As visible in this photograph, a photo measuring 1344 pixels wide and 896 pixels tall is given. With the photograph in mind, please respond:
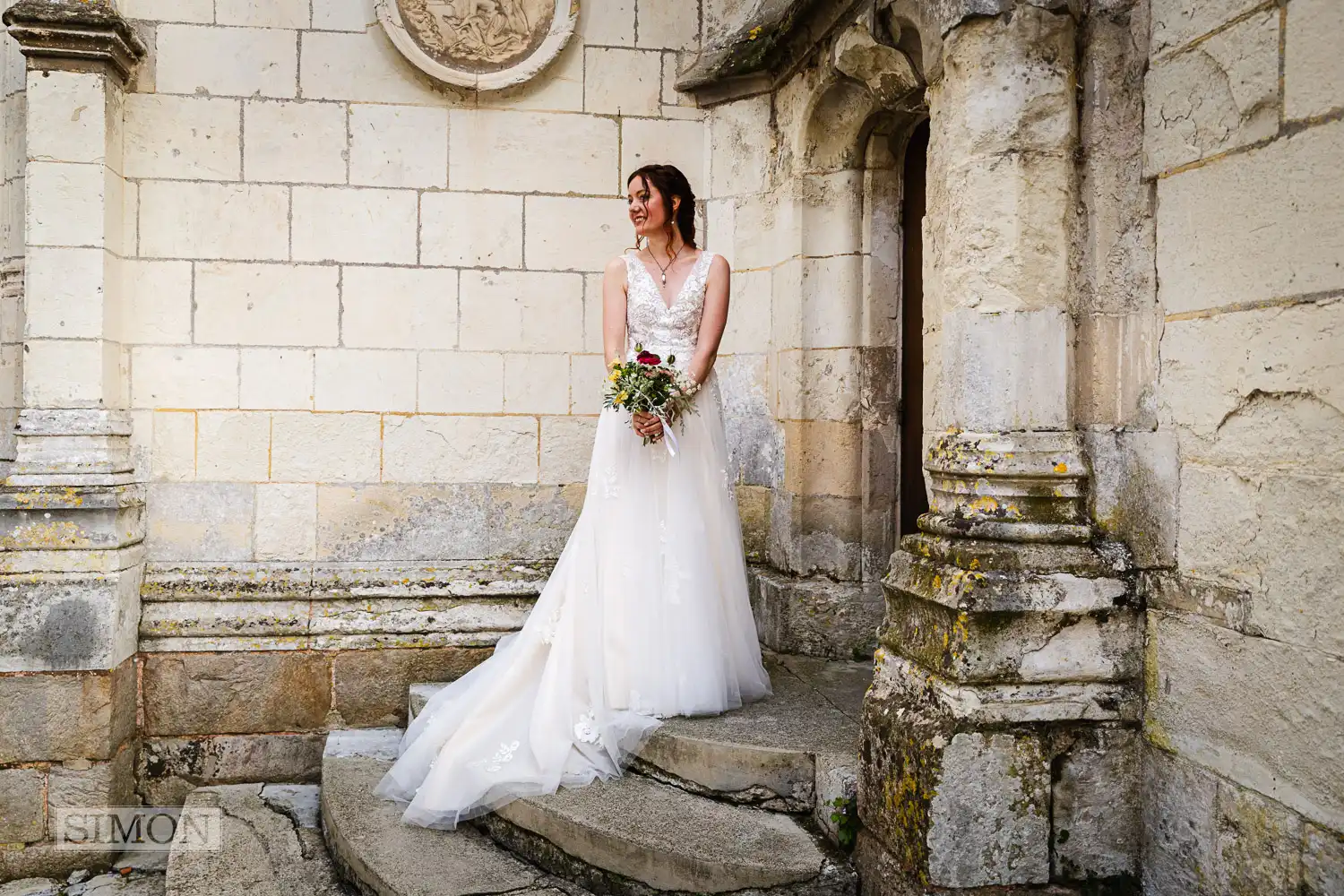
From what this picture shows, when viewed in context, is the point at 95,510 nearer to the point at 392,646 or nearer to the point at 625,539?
the point at 392,646

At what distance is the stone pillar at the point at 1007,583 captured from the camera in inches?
107

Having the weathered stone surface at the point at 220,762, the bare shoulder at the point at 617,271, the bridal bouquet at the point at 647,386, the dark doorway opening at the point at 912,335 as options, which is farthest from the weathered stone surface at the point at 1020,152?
the weathered stone surface at the point at 220,762

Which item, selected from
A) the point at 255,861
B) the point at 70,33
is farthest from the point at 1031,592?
the point at 70,33

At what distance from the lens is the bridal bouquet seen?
3773mm

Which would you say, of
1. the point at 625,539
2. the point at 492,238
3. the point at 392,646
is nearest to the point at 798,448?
the point at 625,539

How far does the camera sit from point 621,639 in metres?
3.76

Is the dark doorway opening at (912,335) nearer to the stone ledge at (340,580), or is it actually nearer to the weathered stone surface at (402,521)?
the stone ledge at (340,580)

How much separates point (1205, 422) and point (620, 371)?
196 cm

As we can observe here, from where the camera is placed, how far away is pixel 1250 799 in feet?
7.89

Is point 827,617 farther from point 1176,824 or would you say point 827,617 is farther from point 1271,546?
point 1271,546

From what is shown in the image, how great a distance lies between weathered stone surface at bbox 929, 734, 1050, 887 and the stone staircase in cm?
45

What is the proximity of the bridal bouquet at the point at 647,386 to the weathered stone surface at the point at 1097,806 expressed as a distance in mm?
1791

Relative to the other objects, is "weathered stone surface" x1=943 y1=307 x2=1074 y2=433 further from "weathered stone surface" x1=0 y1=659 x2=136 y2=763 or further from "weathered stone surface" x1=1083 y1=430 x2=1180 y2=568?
"weathered stone surface" x1=0 y1=659 x2=136 y2=763

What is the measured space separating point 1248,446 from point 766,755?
1.74 meters
